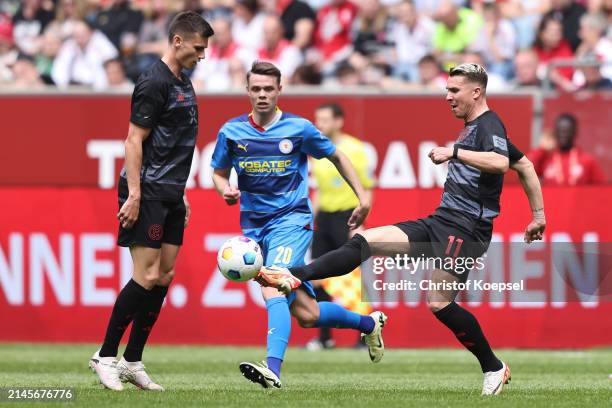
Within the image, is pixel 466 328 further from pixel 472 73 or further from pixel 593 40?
pixel 593 40

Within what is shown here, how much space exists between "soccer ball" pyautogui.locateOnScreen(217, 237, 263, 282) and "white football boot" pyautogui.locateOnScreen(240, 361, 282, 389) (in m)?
0.62

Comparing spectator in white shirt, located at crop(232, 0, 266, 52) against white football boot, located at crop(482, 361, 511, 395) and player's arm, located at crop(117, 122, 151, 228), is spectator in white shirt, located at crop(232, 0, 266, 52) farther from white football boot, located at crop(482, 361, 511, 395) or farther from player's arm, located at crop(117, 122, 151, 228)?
white football boot, located at crop(482, 361, 511, 395)

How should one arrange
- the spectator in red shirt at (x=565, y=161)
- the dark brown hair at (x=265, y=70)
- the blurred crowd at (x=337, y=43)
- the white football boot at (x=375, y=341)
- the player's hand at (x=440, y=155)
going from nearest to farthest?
the player's hand at (x=440, y=155), the dark brown hair at (x=265, y=70), the white football boot at (x=375, y=341), the spectator in red shirt at (x=565, y=161), the blurred crowd at (x=337, y=43)

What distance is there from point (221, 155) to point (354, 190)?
1.06 m

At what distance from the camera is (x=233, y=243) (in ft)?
29.9

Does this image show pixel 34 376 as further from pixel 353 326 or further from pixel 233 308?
pixel 233 308

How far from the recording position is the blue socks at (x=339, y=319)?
986 cm

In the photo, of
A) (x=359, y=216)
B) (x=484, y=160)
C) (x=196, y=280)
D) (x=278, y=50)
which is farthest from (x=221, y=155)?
(x=278, y=50)

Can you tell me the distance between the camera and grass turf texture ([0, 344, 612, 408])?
8.69 metres

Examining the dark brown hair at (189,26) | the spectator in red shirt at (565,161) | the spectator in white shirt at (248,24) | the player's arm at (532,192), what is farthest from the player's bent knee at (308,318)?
the spectator in white shirt at (248,24)

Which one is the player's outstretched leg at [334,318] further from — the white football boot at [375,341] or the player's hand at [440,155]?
the player's hand at [440,155]

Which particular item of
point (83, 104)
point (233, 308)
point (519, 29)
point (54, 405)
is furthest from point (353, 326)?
point (519, 29)

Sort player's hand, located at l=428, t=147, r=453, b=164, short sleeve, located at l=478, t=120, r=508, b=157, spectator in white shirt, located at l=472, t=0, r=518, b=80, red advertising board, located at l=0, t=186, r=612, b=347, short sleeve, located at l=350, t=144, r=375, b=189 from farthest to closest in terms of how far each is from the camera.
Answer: spectator in white shirt, located at l=472, t=0, r=518, b=80 < short sleeve, located at l=350, t=144, r=375, b=189 < red advertising board, located at l=0, t=186, r=612, b=347 < short sleeve, located at l=478, t=120, r=508, b=157 < player's hand, located at l=428, t=147, r=453, b=164

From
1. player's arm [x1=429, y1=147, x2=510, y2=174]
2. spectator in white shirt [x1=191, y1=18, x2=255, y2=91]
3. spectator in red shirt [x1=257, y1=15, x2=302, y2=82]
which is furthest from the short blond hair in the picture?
spectator in red shirt [x1=257, y1=15, x2=302, y2=82]
